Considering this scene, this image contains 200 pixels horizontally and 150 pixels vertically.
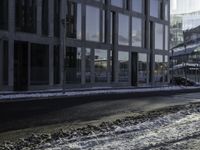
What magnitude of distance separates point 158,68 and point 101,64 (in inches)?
595

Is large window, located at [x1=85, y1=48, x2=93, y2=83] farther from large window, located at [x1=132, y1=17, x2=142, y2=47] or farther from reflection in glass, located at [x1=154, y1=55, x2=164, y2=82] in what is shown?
reflection in glass, located at [x1=154, y1=55, x2=164, y2=82]

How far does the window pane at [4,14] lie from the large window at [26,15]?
3.45ft

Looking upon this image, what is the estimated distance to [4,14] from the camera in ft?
119

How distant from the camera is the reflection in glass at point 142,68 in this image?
5659cm

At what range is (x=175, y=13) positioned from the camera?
582 feet

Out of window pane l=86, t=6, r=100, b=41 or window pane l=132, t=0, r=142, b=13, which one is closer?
window pane l=86, t=6, r=100, b=41

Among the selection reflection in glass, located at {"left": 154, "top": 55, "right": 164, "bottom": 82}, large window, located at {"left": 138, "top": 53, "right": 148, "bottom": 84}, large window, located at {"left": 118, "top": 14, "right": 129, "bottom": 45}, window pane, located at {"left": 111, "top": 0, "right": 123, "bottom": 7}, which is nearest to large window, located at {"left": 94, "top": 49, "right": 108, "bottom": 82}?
large window, located at {"left": 118, "top": 14, "right": 129, "bottom": 45}

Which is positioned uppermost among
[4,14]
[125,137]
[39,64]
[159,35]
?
[159,35]

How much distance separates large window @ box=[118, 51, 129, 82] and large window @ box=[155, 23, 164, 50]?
869cm

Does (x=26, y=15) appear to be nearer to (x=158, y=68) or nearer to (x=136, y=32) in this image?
(x=136, y=32)

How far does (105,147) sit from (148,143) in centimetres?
108

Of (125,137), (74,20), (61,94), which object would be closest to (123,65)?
(74,20)

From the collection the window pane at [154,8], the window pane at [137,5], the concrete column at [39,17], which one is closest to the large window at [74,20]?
the concrete column at [39,17]

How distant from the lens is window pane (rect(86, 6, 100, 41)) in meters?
45.9
